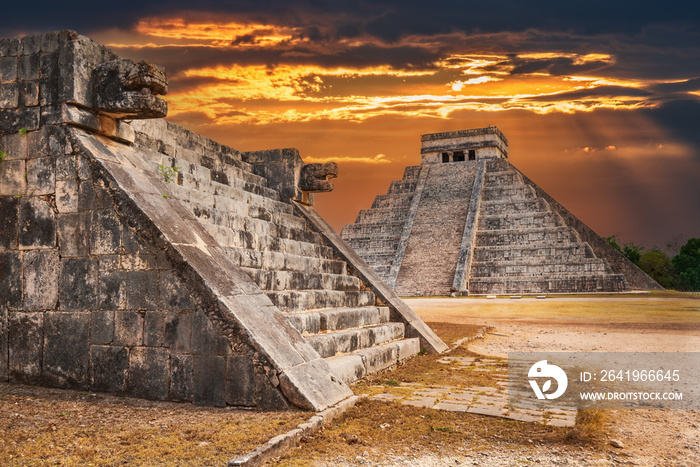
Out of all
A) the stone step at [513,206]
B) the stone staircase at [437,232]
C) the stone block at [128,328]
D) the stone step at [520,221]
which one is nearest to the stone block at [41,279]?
the stone block at [128,328]

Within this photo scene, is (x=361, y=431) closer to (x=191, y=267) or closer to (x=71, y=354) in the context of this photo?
(x=191, y=267)

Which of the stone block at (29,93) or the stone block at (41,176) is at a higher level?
the stone block at (29,93)

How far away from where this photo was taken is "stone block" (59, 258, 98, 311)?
532 cm

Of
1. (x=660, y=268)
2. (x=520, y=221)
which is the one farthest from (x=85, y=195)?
(x=660, y=268)

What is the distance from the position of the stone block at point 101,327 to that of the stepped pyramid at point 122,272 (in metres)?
0.01

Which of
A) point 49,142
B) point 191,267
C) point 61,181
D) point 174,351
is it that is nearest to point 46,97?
point 49,142

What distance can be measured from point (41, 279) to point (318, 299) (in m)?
3.08

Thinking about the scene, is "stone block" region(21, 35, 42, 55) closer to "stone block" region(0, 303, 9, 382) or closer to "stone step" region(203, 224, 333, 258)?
"stone step" region(203, 224, 333, 258)

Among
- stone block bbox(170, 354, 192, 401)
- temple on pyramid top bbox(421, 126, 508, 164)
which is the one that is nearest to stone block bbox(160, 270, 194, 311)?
stone block bbox(170, 354, 192, 401)

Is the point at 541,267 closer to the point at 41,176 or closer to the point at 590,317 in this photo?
the point at 590,317

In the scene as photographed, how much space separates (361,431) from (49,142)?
401 centimetres

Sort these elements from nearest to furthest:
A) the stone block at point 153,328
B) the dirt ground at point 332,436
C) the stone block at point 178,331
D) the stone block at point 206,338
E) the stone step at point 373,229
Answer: the dirt ground at point 332,436 → the stone block at point 206,338 → the stone block at point 178,331 → the stone block at point 153,328 → the stone step at point 373,229

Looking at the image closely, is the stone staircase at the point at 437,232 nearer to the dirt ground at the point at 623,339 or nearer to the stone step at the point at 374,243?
the stone step at the point at 374,243

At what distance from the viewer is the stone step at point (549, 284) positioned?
3039 cm
